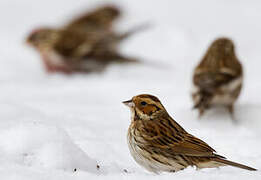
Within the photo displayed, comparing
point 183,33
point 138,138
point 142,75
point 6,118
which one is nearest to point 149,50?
point 183,33

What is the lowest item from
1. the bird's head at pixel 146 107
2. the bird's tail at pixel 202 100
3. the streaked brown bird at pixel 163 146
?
the streaked brown bird at pixel 163 146

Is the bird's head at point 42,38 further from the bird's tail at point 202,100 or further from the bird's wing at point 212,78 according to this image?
the bird's tail at point 202,100

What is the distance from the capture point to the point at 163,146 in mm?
4438

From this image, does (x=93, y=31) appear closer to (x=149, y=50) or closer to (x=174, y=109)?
(x=149, y=50)

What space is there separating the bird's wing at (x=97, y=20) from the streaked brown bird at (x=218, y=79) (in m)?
5.54

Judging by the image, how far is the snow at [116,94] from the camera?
4.29 metres

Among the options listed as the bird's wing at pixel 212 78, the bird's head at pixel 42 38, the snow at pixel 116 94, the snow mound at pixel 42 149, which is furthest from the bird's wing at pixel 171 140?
the bird's head at pixel 42 38

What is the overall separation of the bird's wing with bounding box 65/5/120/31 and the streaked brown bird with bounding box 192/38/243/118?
554 centimetres

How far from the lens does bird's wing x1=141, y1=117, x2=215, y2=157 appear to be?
4387 mm

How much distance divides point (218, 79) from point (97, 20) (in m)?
6.28

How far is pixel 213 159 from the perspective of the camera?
4.30 m

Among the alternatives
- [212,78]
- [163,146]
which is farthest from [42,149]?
[212,78]

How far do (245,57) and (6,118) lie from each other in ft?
20.1

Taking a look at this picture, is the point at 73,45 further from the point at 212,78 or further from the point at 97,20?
the point at 212,78
